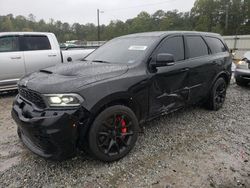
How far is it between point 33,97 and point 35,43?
14.9 ft

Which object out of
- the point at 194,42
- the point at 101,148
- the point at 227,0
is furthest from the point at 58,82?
the point at 227,0

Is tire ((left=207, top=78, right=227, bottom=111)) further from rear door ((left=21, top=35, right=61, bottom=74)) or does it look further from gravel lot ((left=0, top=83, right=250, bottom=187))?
rear door ((left=21, top=35, right=61, bottom=74))

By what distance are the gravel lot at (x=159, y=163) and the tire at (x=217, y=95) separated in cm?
74

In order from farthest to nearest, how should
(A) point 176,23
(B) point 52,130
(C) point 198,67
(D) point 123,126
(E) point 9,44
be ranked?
(A) point 176,23
(E) point 9,44
(C) point 198,67
(D) point 123,126
(B) point 52,130

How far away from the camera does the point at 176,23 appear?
59.6 m

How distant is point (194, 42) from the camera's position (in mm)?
4703

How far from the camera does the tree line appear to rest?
173ft

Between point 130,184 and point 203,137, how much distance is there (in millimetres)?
1787

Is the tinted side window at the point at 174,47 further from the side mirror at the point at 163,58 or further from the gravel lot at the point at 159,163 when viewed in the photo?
the gravel lot at the point at 159,163

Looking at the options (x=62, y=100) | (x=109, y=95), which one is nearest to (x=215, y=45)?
(x=109, y=95)

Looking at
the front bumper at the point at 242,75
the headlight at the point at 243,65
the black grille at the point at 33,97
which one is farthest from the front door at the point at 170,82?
the headlight at the point at 243,65

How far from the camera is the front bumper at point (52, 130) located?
2721 millimetres

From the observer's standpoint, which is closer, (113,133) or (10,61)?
(113,133)

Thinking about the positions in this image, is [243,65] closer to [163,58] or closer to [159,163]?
[163,58]
